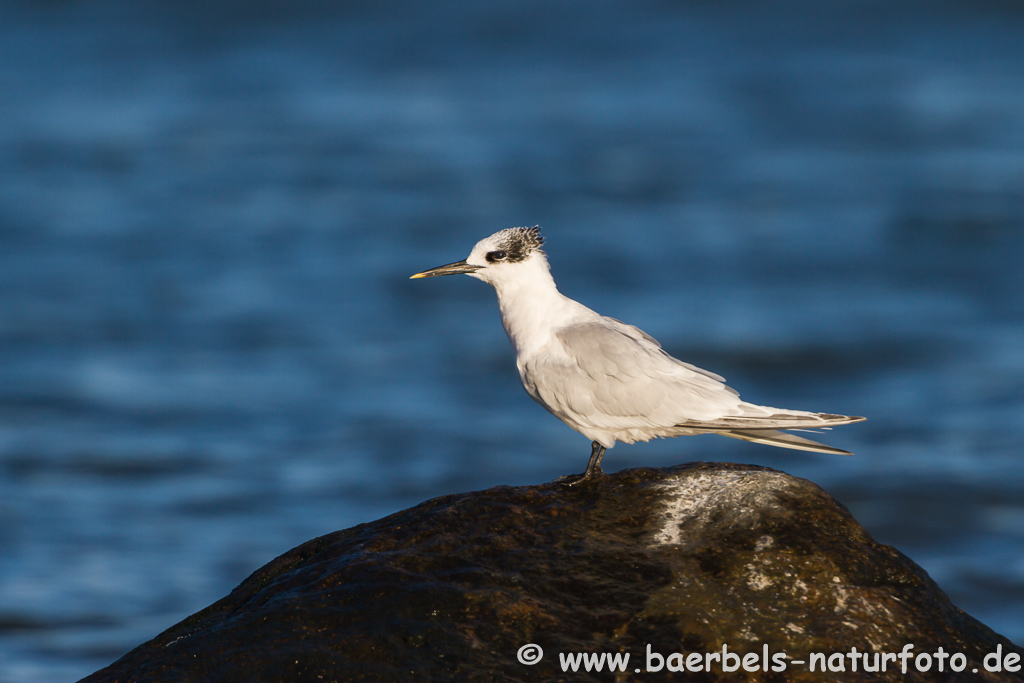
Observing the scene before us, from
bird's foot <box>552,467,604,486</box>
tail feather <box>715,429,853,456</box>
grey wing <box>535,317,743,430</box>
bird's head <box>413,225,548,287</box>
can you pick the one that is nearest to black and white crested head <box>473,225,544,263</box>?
bird's head <box>413,225,548,287</box>

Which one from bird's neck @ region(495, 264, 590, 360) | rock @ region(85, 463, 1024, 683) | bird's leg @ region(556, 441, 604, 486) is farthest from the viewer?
bird's neck @ region(495, 264, 590, 360)

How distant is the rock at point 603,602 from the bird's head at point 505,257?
5.37 ft

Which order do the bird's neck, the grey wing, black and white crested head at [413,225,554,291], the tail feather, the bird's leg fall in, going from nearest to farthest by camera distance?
1. the tail feather
2. the bird's leg
3. the grey wing
4. the bird's neck
5. black and white crested head at [413,225,554,291]

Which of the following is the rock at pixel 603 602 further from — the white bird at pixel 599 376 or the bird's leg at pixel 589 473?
the white bird at pixel 599 376

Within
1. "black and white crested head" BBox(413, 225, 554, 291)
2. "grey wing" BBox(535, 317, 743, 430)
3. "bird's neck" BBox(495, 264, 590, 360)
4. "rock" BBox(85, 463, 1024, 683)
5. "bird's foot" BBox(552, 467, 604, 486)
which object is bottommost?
"rock" BBox(85, 463, 1024, 683)

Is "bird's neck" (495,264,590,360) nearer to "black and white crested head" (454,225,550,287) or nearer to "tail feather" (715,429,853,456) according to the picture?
"black and white crested head" (454,225,550,287)

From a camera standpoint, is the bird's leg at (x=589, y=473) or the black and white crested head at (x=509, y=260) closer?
the bird's leg at (x=589, y=473)

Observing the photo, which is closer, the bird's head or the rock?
the rock

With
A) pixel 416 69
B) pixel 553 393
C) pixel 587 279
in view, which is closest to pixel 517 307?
pixel 553 393

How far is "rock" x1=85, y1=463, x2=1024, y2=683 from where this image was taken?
4340 mm

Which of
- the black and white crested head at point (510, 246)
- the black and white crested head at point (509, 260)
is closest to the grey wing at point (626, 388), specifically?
the black and white crested head at point (509, 260)

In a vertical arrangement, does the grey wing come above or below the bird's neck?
below

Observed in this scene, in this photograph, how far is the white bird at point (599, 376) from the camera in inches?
217

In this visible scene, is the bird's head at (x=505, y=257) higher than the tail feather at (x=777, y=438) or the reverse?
higher
